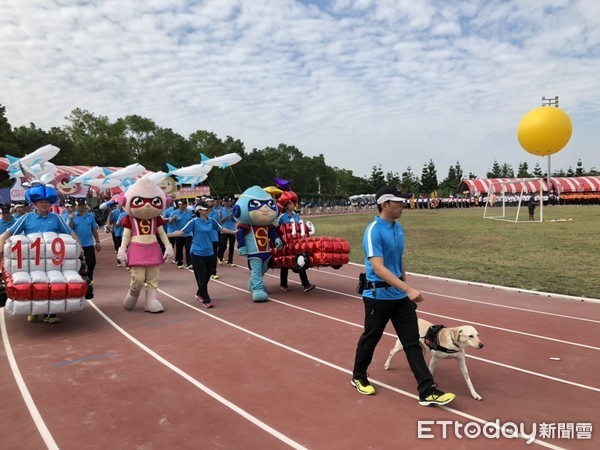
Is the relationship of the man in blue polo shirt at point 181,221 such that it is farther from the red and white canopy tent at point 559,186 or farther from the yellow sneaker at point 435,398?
the red and white canopy tent at point 559,186

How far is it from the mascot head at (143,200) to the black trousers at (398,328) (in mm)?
4547

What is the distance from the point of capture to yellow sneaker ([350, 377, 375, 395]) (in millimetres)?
4258

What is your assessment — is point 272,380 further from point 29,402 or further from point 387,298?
point 29,402

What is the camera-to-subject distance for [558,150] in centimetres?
2078

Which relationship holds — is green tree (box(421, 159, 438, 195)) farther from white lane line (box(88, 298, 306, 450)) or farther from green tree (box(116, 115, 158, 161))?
white lane line (box(88, 298, 306, 450))

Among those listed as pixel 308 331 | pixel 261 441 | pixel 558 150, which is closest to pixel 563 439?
pixel 261 441

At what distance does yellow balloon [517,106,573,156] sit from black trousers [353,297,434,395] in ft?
63.2

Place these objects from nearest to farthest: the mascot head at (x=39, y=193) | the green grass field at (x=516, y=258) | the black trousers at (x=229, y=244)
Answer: the mascot head at (x=39, y=193) < the green grass field at (x=516, y=258) < the black trousers at (x=229, y=244)

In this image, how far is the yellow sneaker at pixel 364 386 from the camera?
4258mm

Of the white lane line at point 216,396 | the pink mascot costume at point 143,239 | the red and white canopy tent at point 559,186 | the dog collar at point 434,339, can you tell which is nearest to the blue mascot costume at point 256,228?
the pink mascot costume at point 143,239

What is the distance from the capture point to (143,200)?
7.44m

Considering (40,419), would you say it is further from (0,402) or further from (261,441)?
(261,441)

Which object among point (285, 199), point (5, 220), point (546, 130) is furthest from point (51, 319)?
point (546, 130)

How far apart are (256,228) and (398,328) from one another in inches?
196
